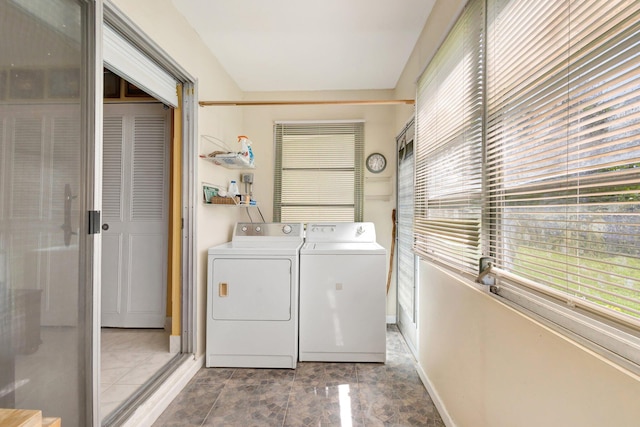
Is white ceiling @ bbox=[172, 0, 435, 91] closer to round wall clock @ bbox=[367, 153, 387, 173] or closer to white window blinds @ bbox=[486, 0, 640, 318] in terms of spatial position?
round wall clock @ bbox=[367, 153, 387, 173]

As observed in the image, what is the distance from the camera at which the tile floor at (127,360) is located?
1.72m

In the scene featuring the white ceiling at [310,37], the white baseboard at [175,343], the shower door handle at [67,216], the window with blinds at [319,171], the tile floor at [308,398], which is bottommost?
the tile floor at [308,398]

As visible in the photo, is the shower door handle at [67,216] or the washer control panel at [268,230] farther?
the washer control panel at [268,230]

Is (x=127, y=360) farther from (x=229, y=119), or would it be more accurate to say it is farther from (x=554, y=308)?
(x=554, y=308)

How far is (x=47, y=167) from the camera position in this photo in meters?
1.07

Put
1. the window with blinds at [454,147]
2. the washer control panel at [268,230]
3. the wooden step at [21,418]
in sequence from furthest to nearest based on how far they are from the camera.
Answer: the washer control panel at [268,230] → the window with blinds at [454,147] → the wooden step at [21,418]

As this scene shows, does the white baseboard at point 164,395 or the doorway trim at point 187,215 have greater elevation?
the doorway trim at point 187,215

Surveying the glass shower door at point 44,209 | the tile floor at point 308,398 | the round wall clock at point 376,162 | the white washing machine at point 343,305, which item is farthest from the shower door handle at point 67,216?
the round wall clock at point 376,162

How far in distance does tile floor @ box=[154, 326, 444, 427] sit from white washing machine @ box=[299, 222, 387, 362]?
114 mm

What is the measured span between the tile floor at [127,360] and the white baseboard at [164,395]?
16 cm

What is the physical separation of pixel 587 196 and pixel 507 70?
60 centimetres

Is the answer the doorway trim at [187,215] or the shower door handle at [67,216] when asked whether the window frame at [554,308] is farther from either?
the doorway trim at [187,215]

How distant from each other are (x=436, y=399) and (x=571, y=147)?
5.35 feet

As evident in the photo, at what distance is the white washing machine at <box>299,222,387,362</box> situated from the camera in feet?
7.22
